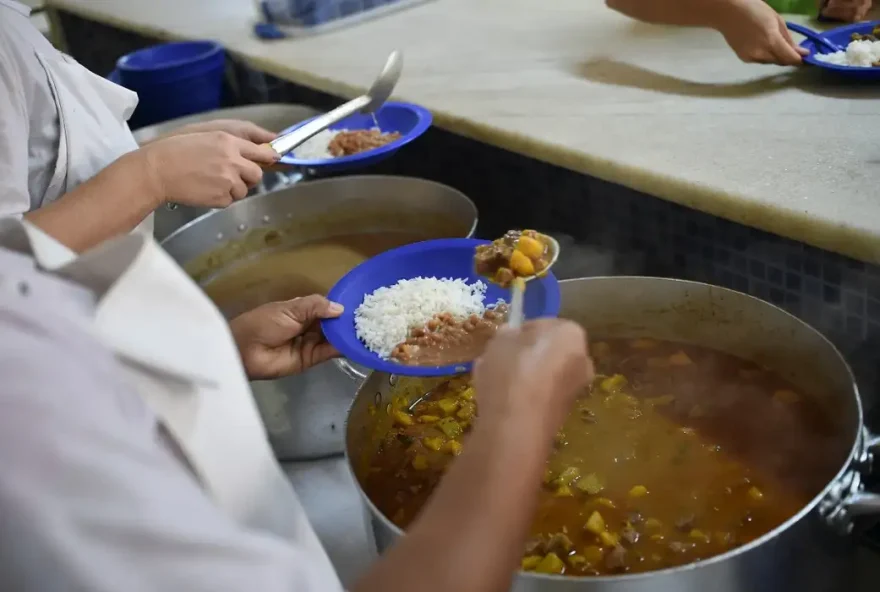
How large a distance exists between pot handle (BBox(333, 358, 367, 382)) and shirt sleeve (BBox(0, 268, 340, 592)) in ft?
1.72

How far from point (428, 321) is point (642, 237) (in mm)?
426

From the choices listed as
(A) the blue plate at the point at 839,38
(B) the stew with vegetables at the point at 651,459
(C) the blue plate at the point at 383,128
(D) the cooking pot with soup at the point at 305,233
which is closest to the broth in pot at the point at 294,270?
(D) the cooking pot with soup at the point at 305,233

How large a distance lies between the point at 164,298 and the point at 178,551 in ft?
0.58

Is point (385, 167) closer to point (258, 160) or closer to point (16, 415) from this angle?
point (258, 160)

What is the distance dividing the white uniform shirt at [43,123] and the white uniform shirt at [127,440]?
14.0 inches

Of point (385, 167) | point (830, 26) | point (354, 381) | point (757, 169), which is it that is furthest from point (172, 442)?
point (830, 26)

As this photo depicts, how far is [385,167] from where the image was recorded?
1566 mm

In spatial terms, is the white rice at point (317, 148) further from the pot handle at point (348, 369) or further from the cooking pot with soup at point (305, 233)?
the pot handle at point (348, 369)

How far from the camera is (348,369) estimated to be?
0.96 metres

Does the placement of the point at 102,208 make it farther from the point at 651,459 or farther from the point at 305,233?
the point at 651,459

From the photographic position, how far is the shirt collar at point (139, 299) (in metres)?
0.47

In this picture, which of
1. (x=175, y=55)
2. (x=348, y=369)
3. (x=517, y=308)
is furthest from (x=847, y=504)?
(x=175, y=55)

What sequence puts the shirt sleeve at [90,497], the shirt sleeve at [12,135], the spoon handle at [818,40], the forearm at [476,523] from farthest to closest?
the spoon handle at [818,40]
the shirt sleeve at [12,135]
the forearm at [476,523]
the shirt sleeve at [90,497]

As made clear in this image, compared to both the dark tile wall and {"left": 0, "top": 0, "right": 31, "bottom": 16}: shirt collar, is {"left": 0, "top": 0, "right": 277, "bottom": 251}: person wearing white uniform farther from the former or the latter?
the dark tile wall
